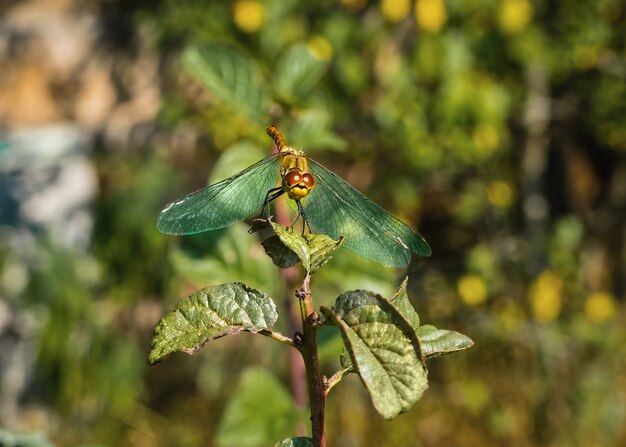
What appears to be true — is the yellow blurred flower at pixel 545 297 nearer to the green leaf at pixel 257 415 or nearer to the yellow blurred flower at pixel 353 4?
the yellow blurred flower at pixel 353 4

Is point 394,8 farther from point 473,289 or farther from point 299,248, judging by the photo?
point 299,248

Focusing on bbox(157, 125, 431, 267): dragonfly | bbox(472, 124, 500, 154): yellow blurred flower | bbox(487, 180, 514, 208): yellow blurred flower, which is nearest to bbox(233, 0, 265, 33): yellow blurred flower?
bbox(472, 124, 500, 154): yellow blurred flower

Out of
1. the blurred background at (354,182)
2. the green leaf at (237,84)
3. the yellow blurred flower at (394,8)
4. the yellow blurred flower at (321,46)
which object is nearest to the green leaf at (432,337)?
the green leaf at (237,84)

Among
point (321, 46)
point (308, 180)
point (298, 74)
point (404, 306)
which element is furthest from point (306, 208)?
point (321, 46)

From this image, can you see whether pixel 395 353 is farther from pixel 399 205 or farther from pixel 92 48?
pixel 92 48

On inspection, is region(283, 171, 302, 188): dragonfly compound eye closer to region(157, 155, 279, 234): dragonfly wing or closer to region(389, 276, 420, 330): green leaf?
region(157, 155, 279, 234): dragonfly wing

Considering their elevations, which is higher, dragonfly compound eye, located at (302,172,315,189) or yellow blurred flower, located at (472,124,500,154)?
yellow blurred flower, located at (472,124,500,154)
